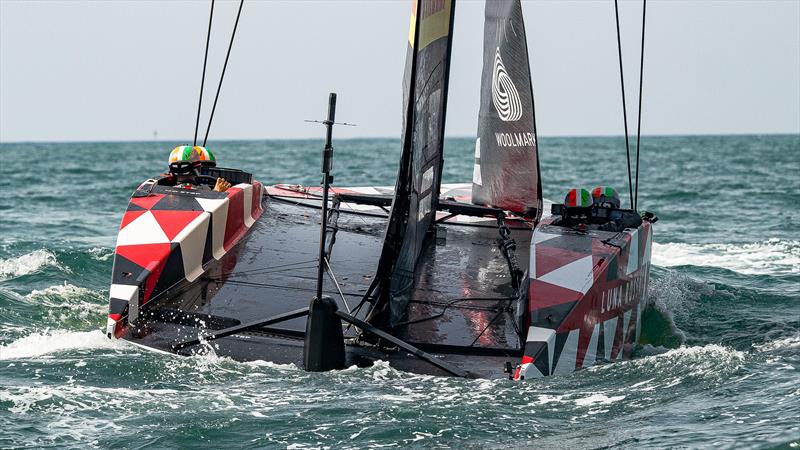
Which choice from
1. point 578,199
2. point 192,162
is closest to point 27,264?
point 192,162

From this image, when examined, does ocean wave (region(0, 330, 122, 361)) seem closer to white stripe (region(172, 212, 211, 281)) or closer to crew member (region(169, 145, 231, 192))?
white stripe (region(172, 212, 211, 281))

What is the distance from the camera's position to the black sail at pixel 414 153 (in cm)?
679

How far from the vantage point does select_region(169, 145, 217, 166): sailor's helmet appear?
29.2 ft

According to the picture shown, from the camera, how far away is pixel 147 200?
7.98m

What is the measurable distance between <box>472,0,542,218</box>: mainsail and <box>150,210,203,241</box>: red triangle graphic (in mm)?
2996

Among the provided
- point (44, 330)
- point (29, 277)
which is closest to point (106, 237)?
point (29, 277)

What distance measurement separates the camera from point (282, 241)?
8461 millimetres

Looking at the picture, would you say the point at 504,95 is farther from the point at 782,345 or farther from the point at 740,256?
the point at 740,256

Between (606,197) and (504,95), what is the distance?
6.73 feet

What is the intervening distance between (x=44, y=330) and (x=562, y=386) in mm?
3418

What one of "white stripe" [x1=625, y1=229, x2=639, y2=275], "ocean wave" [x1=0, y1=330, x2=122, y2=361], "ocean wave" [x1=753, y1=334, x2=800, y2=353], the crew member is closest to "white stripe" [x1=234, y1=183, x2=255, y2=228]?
the crew member

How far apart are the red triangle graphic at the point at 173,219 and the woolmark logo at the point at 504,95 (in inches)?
124

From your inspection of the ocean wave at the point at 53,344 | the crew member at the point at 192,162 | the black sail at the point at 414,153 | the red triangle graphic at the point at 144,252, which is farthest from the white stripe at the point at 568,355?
the crew member at the point at 192,162

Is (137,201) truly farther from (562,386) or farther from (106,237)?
(106,237)
